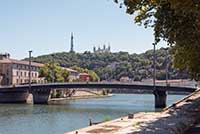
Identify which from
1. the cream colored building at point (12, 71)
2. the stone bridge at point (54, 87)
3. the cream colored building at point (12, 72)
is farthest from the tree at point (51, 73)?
the stone bridge at point (54, 87)

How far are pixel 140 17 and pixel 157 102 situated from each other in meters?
79.6

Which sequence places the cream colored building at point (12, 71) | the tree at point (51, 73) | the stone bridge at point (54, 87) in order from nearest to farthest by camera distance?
the stone bridge at point (54, 87) < the tree at point (51, 73) < the cream colored building at point (12, 71)

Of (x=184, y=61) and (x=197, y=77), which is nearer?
(x=184, y=61)

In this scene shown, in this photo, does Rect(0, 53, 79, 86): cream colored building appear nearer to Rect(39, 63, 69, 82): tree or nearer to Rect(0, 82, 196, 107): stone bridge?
Rect(39, 63, 69, 82): tree

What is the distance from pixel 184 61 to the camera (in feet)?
111

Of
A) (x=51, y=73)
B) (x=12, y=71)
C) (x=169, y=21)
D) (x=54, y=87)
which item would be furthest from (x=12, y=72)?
(x=169, y=21)

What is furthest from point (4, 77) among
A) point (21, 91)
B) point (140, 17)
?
point (140, 17)

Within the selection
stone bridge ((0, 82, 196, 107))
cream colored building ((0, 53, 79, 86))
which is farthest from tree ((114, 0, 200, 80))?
cream colored building ((0, 53, 79, 86))

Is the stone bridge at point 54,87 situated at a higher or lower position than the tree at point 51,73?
lower

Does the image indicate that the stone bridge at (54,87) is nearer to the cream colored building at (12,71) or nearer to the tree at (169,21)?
the cream colored building at (12,71)

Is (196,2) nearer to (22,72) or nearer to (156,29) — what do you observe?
(156,29)

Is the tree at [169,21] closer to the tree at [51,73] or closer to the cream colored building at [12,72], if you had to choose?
the tree at [51,73]

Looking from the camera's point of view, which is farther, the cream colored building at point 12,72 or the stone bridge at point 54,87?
the cream colored building at point 12,72

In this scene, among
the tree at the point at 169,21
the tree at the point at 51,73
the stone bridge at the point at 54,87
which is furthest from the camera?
the tree at the point at 51,73
